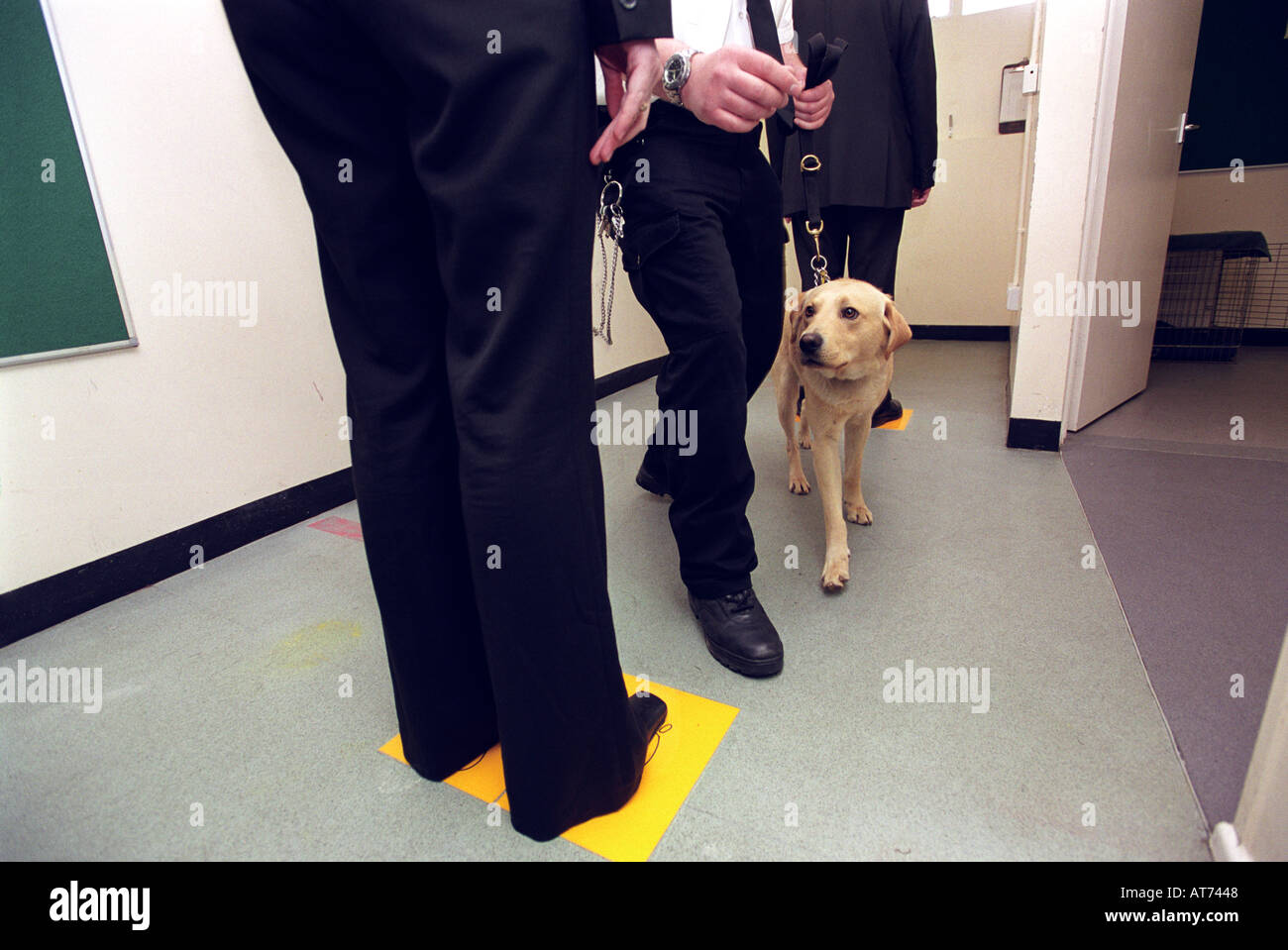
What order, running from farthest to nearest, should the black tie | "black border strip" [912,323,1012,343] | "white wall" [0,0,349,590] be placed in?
1. "black border strip" [912,323,1012,343]
2. "white wall" [0,0,349,590]
3. the black tie

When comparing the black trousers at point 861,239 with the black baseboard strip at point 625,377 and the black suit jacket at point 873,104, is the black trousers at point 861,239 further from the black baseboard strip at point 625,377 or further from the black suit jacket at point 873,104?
the black baseboard strip at point 625,377

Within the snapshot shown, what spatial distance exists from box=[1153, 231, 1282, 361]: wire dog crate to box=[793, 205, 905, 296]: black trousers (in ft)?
8.46

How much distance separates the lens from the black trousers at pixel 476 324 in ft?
2.00

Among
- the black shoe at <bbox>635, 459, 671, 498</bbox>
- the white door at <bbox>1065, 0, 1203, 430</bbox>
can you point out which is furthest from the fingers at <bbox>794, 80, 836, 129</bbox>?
the white door at <bbox>1065, 0, 1203, 430</bbox>

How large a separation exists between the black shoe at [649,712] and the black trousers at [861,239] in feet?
5.38

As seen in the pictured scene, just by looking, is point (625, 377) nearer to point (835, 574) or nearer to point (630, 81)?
point (835, 574)

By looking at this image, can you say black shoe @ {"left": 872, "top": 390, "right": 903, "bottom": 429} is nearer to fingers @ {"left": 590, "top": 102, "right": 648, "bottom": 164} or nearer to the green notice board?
fingers @ {"left": 590, "top": 102, "right": 648, "bottom": 164}

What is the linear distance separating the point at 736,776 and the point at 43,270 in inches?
74.8

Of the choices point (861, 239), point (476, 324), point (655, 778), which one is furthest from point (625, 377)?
point (476, 324)

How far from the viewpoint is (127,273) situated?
1654 mm

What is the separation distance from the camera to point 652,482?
207cm

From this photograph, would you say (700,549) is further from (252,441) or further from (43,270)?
(43,270)

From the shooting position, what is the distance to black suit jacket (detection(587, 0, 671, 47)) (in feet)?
2.12
